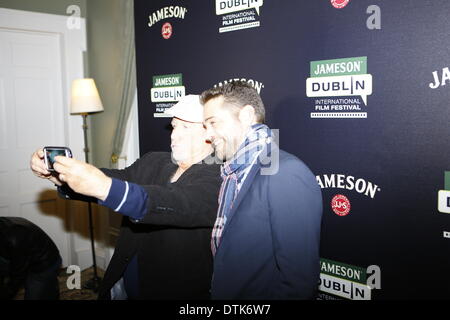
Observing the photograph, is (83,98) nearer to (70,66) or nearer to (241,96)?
(70,66)

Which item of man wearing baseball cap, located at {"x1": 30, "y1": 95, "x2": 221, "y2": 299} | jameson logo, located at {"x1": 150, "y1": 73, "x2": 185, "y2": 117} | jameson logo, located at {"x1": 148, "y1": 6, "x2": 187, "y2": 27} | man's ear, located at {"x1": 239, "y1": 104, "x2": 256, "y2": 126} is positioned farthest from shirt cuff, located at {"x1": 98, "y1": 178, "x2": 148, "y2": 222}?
jameson logo, located at {"x1": 148, "y1": 6, "x2": 187, "y2": 27}

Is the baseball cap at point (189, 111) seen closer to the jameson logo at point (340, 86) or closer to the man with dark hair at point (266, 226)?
the man with dark hair at point (266, 226)

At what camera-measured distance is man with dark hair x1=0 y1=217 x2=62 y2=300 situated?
2316 mm

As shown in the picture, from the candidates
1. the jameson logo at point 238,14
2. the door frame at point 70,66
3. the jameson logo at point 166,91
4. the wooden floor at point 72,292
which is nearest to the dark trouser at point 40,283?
the wooden floor at point 72,292

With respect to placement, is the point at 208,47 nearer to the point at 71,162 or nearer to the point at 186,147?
the point at 186,147

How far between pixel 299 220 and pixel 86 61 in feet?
11.2

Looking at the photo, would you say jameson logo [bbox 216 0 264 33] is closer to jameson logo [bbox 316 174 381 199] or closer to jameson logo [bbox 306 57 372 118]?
jameson logo [bbox 306 57 372 118]

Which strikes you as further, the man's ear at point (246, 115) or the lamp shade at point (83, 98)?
the lamp shade at point (83, 98)

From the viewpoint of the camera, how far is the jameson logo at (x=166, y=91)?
3.04m

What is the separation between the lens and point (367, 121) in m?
1.99

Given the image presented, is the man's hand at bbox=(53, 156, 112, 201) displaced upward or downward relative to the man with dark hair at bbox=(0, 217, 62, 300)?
upward

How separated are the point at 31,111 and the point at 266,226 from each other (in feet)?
10.8

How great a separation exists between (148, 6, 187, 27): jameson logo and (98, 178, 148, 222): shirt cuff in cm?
204
